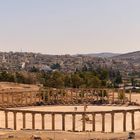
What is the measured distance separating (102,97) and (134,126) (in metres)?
29.6

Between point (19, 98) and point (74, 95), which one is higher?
point (74, 95)

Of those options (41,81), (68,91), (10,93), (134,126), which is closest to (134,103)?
(68,91)

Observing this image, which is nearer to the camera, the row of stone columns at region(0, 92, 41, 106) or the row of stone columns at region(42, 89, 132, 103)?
the row of stone columns at region(0, 92, 41, 106)

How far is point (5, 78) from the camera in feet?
362

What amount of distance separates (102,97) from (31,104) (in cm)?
1230

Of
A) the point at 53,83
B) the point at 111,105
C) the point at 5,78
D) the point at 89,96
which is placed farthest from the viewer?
the point at 5,78

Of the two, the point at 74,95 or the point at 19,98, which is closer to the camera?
the point at 19,98

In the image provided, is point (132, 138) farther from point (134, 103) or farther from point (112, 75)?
point (112, 75)

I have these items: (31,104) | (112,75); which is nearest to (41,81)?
(31,104)

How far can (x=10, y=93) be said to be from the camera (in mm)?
79562

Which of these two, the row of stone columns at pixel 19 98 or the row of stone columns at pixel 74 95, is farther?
the row of stone columns at pixel 74 95

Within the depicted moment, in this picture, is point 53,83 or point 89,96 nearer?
point 89,96

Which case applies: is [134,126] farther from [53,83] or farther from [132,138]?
[53,83]

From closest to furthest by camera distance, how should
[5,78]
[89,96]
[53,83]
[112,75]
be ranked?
[89,96] → [53,83] → [5,78] → [112,75]
